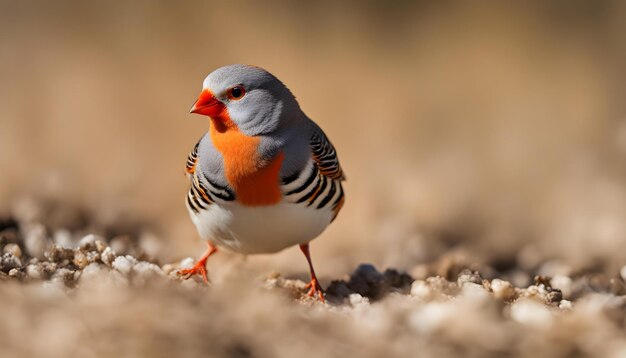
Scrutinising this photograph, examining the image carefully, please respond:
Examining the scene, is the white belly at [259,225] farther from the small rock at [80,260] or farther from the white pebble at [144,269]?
the small rock at [80,260]

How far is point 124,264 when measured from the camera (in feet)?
11.6

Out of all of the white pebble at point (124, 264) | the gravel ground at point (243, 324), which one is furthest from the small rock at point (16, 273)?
the white pebble at point (124, 264)

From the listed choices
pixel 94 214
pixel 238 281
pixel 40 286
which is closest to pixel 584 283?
pixel 238 281

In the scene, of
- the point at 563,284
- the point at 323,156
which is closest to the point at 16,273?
the point at 323,156

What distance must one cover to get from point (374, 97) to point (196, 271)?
11.4 ft

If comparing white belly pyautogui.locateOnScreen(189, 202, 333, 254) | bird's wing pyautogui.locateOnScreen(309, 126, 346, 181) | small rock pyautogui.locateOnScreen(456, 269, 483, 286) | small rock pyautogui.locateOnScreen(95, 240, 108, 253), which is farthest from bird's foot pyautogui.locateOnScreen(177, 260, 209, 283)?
small rock pyautogui.locateOnScreen(456, 269, 483, 286)

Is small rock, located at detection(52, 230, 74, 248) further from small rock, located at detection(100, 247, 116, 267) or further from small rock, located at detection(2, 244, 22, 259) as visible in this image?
small rock, located at detection(100, 247, 116, 267)

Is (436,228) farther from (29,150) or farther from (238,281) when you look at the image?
(238,281)

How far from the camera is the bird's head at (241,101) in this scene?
12.1ft

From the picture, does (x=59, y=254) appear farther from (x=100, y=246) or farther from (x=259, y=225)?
(x=259, y=225)

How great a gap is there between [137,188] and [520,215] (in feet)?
9.64

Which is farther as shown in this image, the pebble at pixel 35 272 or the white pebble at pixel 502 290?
the white pebble at pixel 502 290

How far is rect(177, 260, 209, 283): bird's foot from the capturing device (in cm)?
408

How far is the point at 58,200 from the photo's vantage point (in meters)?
6.49
